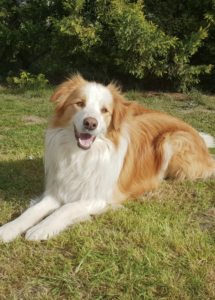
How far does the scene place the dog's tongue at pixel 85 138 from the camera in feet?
9.25

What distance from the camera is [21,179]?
145 inches

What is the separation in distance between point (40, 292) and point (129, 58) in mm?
9237

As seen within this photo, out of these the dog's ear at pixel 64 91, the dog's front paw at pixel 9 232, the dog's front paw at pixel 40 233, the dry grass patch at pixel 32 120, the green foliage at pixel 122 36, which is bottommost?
the dry grass patch at pixel 32 120

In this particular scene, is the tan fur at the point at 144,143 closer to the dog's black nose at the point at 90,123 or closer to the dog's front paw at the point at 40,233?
the dog's black nose at the point at 90,123

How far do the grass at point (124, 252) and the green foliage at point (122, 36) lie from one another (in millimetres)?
6954

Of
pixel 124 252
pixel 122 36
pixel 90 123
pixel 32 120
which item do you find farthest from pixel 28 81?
pixel 124 252

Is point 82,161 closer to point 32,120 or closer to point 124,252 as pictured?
point 124,252

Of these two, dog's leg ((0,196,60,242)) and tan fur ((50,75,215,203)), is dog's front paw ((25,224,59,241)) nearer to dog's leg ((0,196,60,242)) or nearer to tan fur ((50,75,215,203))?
dog's leg ((0,196,60,242))

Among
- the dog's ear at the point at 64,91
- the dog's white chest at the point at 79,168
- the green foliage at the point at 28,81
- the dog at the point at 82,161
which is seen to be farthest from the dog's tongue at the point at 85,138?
the green foliage at the point at 28,81

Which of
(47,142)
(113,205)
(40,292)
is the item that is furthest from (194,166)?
(40,292)

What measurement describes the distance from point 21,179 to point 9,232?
1325mm

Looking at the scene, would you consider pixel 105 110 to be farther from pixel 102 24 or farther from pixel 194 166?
pixel 102 24

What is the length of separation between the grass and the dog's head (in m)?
0.91

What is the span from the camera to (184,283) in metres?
1.98
